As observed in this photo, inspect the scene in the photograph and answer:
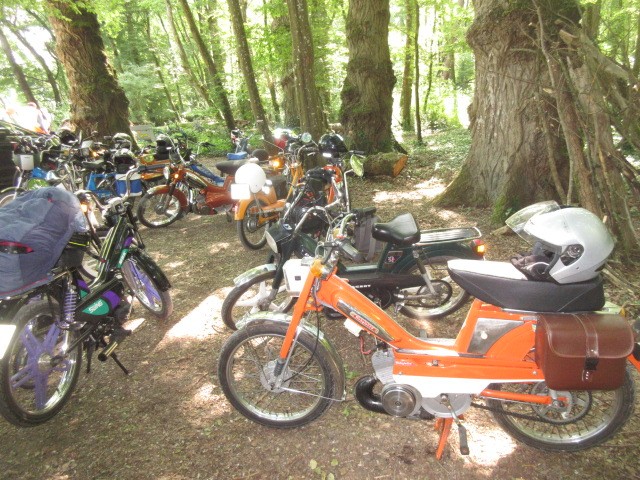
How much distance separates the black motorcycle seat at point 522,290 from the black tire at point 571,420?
0.64 m

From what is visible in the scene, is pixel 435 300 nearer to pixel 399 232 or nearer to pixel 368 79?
pixel 399 232

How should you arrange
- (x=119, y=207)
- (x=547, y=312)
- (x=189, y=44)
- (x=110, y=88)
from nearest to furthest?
1. (x=547, y=312)
2. (x=119, y=207)
3. (x=110, y=88)
4. (x=189, y=44)

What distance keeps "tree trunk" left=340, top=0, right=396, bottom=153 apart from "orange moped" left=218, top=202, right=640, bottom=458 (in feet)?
23.4

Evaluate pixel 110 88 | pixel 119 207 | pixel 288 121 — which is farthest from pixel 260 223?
pixel 288 121

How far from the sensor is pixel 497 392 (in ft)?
7.09

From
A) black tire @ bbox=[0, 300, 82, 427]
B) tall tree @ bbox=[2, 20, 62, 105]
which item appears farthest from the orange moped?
tall tree @ bbox=[2, 20, 62, 105]

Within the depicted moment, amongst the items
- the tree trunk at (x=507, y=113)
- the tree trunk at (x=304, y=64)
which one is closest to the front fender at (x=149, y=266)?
the tree trunk at (x=507, y=113)

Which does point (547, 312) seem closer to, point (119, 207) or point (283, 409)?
point (283, 409)

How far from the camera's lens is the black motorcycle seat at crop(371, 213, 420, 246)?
117 inches

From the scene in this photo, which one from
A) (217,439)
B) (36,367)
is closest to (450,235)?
(217,439)

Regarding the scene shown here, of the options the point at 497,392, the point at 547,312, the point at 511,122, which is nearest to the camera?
the point at 547,312

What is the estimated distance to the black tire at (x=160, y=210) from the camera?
6273 mm

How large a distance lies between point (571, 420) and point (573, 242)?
1.25 meters

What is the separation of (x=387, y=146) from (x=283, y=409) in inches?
298
